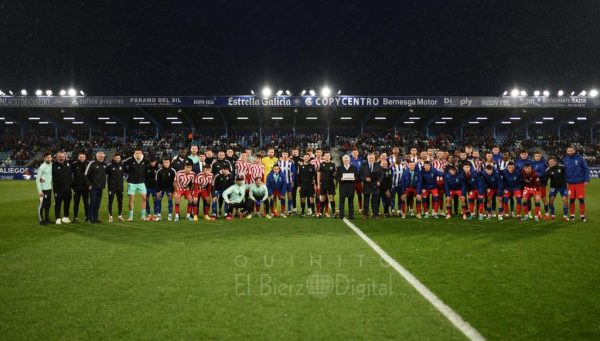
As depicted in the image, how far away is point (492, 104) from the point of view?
35.8 meters

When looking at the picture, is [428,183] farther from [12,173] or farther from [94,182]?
[12,173]

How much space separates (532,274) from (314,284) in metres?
3.02

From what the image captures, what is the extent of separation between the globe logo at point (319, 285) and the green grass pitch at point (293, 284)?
0.04 m

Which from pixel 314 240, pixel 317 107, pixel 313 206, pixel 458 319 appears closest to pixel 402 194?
pixel 313 206

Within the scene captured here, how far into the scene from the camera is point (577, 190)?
11078 millimetres

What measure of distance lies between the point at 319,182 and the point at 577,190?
22.9 feet

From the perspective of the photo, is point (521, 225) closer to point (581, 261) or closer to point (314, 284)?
point (581, 261)

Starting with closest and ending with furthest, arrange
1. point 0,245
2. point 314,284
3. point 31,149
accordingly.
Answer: point 314,284 → point 0,245 → point 31,149

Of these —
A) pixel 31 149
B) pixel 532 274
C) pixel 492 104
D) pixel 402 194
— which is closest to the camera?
pixel 532 274

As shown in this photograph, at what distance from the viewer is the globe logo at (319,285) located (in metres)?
4.76

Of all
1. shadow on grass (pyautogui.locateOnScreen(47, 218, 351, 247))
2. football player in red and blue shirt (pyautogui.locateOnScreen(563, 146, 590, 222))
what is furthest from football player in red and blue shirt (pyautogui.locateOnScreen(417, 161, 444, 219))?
football player in red and blue shirt (pyautogui.locateOnScreen(563, 146, 590, 222))

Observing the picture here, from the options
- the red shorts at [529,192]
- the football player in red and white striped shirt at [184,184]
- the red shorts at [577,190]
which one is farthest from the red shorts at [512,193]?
the football player in red and white striped shirt at [184,184]

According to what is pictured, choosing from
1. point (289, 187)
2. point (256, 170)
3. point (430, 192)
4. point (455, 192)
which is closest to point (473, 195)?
point (455, 192)

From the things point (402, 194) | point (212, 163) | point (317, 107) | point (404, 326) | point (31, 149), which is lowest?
point (404, 326)
